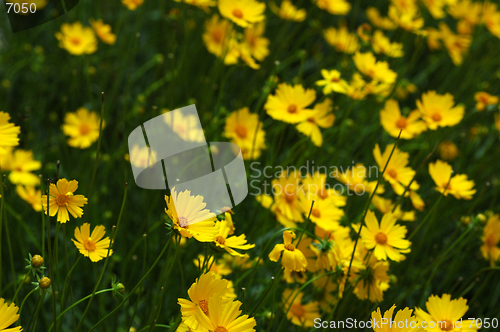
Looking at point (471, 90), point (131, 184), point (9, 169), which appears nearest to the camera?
point (9, 169)

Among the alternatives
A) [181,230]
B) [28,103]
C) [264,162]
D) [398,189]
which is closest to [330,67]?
[264,162]

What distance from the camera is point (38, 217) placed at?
144cm

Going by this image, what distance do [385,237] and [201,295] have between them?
0.49 meters

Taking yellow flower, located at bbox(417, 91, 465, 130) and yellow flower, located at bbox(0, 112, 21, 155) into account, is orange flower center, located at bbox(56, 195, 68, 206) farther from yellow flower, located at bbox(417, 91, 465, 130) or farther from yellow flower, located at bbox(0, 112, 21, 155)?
yellow flower, located at bbox(417, 91, 465, 130)

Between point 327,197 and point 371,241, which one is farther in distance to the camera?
point 327,197

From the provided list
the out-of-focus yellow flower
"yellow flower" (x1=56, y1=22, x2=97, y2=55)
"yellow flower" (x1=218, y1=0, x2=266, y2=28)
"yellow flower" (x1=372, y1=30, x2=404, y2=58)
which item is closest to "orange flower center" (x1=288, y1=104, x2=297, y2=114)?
"yellow flower" (x1=218, y1=0, x2=266, y2=28)

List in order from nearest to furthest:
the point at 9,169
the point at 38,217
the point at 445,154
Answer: the point at 9,169 < the point at 38,217 < the point at 445,154

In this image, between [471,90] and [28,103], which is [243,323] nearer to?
[28,103]

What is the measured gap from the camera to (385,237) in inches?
41.0

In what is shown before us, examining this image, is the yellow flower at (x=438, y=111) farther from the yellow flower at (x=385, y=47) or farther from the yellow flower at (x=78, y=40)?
the yellow flower at (x=78, y=40)

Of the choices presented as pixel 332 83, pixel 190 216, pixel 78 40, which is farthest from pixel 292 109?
pixel 78 40

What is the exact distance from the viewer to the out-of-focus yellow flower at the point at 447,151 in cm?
195

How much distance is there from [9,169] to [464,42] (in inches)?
80.9

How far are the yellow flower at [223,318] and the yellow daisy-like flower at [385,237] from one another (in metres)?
0.38
